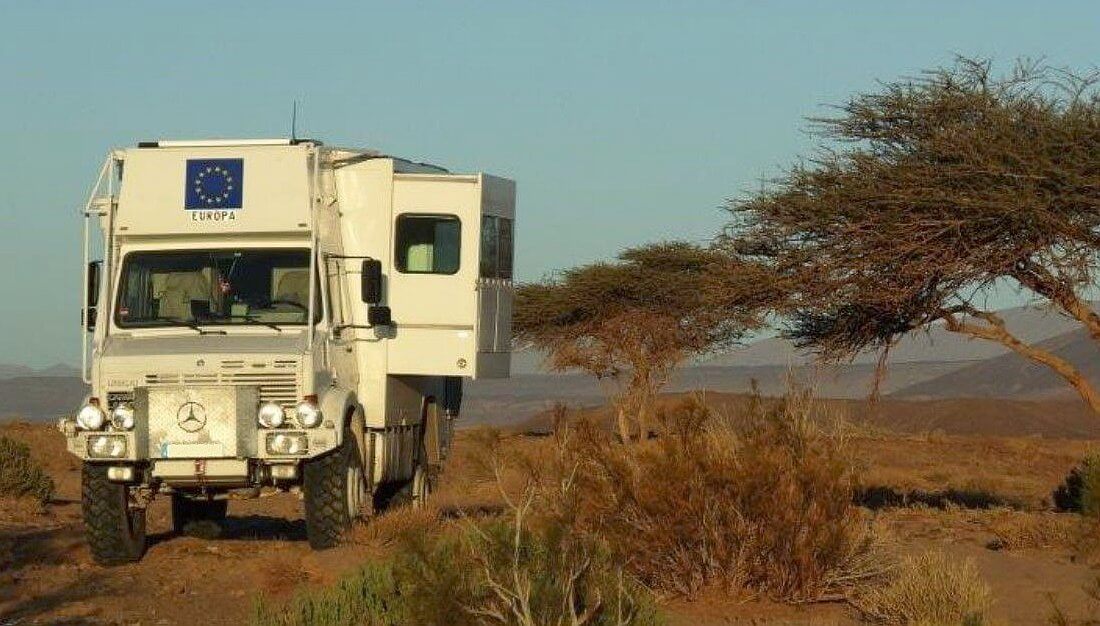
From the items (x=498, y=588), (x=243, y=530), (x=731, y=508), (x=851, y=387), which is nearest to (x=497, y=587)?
(x=498, y=588)

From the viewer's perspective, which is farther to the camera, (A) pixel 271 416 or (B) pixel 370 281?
(B) pixel 370 281

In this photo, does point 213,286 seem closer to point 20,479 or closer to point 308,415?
point 308,415

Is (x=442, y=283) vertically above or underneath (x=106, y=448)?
above

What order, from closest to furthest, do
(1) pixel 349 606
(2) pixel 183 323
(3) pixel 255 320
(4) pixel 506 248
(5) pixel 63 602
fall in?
(1) pixel 349 606
(5) pixel 63 602
(2) pixel 183 323
(3) pixel 255 320
(4) pixel 506 248

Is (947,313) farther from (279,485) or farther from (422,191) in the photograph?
(279,485)

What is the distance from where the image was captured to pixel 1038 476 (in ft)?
121

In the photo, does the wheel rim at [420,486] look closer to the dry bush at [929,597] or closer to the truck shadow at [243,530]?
the truck shadow at [243,530]

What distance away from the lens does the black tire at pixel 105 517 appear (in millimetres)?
16109

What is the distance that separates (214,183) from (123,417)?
96.6 inches

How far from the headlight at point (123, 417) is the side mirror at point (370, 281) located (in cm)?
239

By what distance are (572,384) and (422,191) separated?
17342 cm

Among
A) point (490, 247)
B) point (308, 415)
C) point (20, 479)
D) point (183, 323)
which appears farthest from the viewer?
point (20, 479)

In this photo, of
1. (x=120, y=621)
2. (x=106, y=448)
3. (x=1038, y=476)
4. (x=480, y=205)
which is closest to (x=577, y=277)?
(x=1038, y=476)

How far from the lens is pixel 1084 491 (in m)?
19.5
